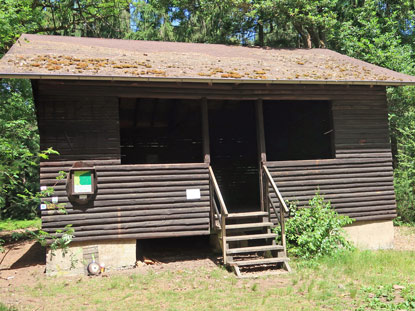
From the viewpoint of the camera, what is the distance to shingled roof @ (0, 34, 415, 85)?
25.5 ft

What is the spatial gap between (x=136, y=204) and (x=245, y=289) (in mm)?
3002

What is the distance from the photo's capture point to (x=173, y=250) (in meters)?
9.92

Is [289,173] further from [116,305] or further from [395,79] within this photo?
[116,305]

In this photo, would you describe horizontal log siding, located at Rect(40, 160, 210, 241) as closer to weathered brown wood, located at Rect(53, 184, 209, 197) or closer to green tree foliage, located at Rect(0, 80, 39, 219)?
weathered brown wood, located at Rect(53, 184, 209, 197)

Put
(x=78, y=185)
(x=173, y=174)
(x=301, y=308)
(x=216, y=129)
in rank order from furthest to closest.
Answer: (x=216, y=129), (x=173, y=174), (x=78, y=185), (x=301, y=308)

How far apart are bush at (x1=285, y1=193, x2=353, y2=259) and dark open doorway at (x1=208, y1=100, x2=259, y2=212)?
469 centimetres

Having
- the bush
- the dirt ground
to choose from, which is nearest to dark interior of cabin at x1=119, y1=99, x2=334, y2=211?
the dirt ground

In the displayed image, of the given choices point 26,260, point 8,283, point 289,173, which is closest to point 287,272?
point 289,173

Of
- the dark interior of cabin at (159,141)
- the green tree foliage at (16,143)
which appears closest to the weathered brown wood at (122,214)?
the green tree foliage at (16,143)

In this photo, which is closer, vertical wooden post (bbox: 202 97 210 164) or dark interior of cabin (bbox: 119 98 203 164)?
vertical wooden post (bbox: 202 97 210 164)

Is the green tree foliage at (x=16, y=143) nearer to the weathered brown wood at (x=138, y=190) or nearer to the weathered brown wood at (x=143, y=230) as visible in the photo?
the weathered brown wood at (x=138, y=190)

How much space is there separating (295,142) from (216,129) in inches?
108

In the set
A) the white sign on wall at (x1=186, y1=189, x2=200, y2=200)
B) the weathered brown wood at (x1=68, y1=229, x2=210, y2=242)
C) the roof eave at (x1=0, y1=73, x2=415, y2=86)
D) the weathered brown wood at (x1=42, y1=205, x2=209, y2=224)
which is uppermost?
the roof eave at (x1=0, y1=73, x2=415, y2=86)

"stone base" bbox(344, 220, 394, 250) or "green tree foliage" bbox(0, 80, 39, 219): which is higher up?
"green tree foliage" bbox(0, 80, 39, 219)
